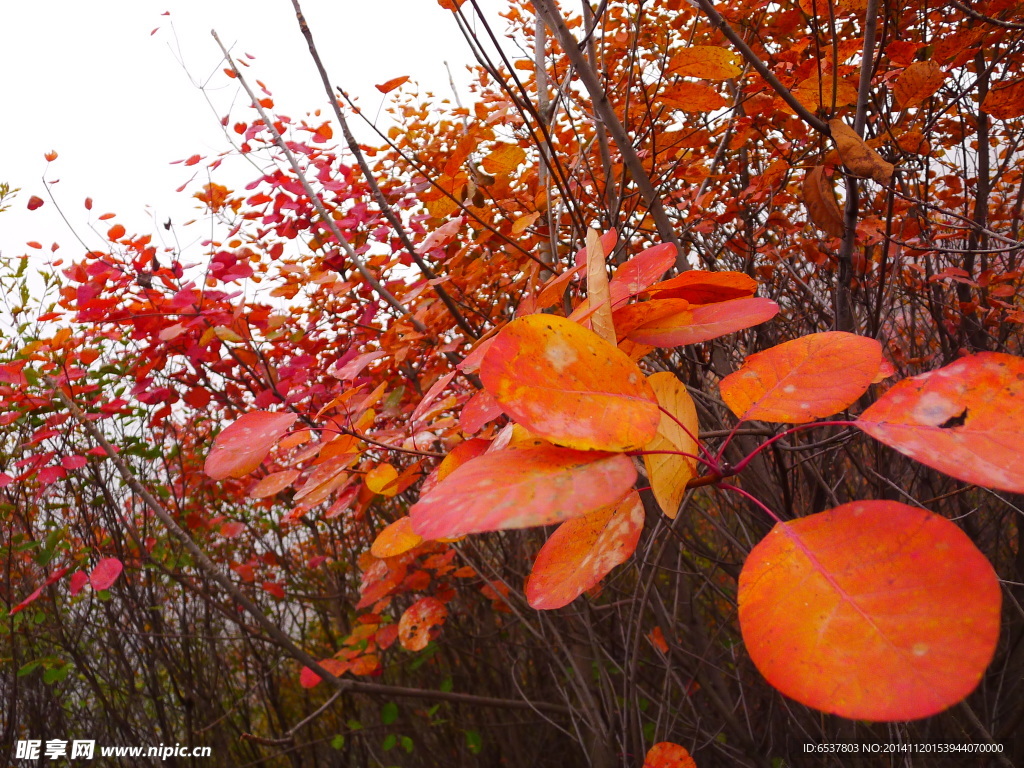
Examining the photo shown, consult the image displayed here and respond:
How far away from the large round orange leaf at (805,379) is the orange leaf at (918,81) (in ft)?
2.68

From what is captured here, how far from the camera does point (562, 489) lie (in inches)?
13.0

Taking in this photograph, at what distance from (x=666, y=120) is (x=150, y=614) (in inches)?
118

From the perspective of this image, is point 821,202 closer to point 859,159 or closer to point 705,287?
point 859,159

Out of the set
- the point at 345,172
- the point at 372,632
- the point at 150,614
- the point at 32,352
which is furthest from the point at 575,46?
the point at 150,614

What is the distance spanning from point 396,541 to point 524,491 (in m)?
0.40

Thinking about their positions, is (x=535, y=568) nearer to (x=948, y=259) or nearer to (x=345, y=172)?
(x=345, y=172)

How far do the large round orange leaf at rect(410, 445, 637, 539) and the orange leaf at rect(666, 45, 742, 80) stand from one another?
1.81 ft

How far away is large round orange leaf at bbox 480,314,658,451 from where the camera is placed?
363 mm

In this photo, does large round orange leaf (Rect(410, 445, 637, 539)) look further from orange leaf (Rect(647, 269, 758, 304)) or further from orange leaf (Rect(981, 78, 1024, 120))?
orange leaf (Rect(981, 78, 1024, 120))

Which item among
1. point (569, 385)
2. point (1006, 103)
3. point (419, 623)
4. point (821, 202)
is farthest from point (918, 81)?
point (419, 623)

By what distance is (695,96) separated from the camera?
77 cm

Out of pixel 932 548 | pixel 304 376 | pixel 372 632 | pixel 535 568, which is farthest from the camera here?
pixel 372 632

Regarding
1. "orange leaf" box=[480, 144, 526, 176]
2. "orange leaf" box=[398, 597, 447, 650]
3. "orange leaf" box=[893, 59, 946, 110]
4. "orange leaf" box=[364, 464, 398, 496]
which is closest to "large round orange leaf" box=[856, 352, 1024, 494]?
"orange leaf" box=[364, 464, 398, 496]

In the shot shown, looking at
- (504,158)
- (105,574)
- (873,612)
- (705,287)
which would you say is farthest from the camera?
(105,574)
